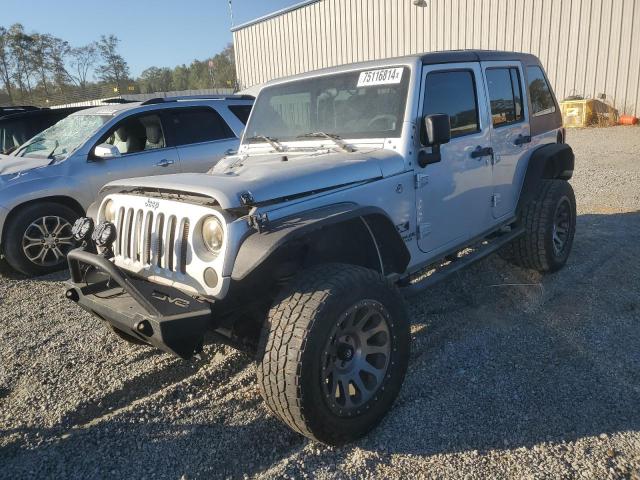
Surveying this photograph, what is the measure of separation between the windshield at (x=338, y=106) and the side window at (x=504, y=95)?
3.82ft

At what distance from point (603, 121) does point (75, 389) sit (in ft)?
55.2

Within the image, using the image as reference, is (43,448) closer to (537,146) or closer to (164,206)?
(164,206)

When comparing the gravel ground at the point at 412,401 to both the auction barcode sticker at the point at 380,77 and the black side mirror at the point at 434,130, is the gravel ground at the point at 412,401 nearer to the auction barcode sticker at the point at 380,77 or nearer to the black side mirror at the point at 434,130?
the black side mirror at the point at 434,130

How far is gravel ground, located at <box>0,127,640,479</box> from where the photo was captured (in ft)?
8.09

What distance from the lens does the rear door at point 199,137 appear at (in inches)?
250

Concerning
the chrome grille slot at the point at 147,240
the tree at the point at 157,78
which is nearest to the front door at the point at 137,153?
the chrome grille slot at the point at 147,240

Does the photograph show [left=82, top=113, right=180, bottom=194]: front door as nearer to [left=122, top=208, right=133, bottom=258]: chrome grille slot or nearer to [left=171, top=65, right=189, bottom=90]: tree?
[left=122, top=208, right=133, bottom=258]: chrome grille slot

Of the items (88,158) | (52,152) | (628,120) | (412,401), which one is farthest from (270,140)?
(628,120)

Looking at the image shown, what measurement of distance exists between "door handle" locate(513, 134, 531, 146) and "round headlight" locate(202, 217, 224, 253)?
3.04 m

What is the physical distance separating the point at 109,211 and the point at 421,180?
2.04 metres

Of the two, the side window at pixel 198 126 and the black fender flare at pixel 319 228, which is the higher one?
the side window at pixel 198 126

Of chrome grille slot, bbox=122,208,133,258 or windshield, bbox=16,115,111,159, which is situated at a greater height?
windshield, bbox=16,115,111,159

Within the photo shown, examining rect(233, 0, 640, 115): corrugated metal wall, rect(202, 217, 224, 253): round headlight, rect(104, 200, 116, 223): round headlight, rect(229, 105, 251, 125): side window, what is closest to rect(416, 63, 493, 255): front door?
rect(202, 217, 224, 253): round headlight

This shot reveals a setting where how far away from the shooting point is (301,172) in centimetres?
280
